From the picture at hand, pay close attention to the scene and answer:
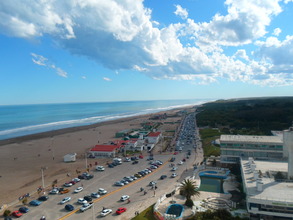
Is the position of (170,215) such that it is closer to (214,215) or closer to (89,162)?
(214,215)

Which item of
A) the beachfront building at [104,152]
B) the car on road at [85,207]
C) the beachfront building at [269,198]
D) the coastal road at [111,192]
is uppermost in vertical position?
the beachfront building at [269,198]

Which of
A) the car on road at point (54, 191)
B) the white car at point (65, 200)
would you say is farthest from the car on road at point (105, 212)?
the car on road at point (54, 191)

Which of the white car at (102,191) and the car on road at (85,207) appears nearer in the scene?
the car on road at (85,207)

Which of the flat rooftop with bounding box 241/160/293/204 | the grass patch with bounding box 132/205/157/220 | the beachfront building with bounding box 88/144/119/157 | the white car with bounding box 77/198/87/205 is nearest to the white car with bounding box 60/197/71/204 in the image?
the white car with bounding box 77/198/87/205

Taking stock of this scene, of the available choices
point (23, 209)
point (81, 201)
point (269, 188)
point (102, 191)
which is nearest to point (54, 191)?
point (23, 209)

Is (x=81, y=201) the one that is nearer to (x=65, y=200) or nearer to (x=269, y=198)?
(x=65, y=200)

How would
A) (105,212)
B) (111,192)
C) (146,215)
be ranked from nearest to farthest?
(146,215) → (105,212) → (111,192)

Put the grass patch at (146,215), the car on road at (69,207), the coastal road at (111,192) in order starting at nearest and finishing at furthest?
the grass patch at (146,215), the coastal road at (111,192), the car on road at (69,207)

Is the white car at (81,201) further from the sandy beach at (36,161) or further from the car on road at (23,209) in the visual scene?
the sandy beach at (36,161)
